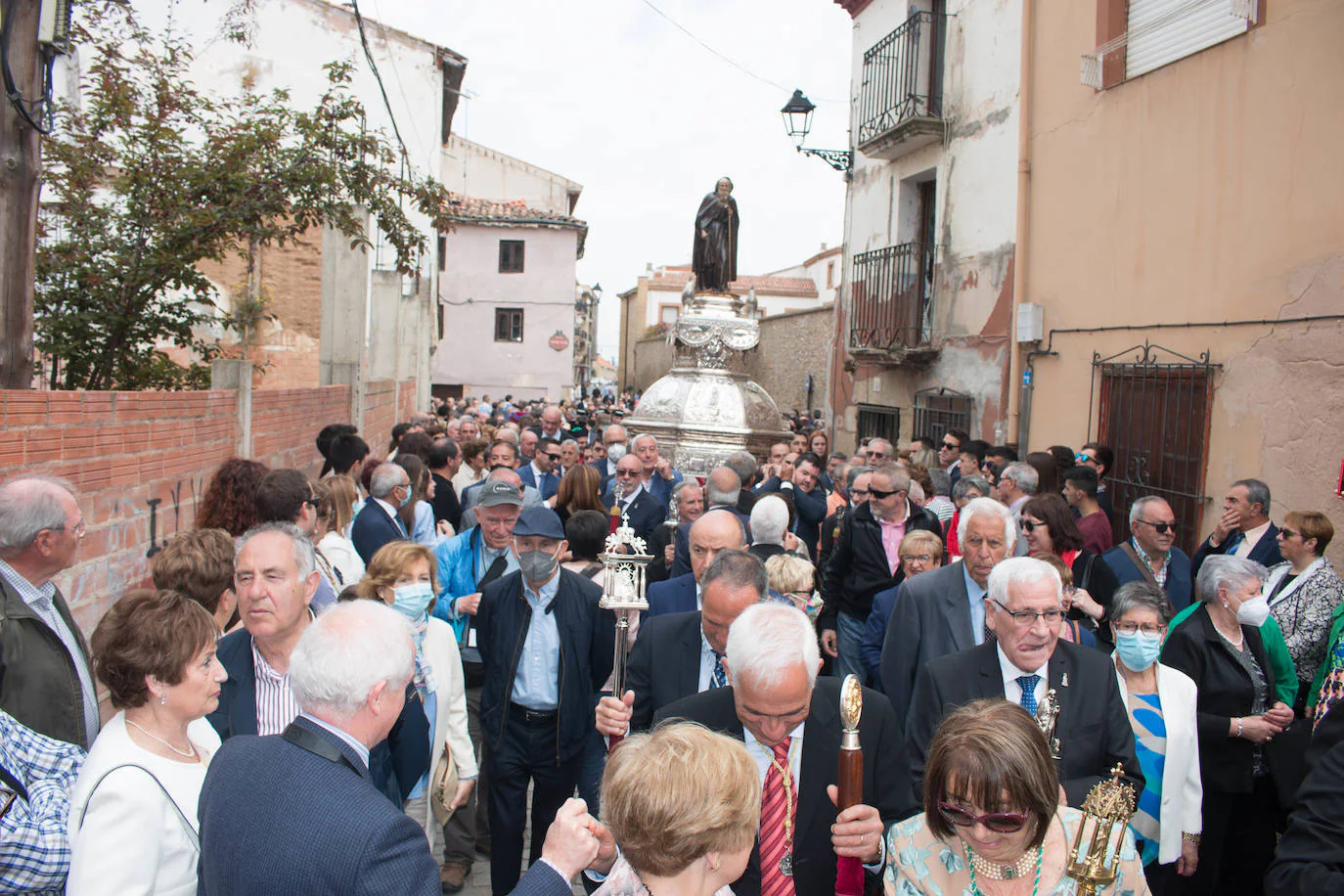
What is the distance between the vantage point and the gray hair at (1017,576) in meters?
3.59

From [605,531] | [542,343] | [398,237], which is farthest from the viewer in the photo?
[542,343]

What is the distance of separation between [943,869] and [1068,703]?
3.87 feet

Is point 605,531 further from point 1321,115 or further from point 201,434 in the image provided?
point 1321,115

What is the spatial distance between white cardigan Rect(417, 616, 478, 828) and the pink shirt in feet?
9.93

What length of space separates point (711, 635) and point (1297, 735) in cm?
257

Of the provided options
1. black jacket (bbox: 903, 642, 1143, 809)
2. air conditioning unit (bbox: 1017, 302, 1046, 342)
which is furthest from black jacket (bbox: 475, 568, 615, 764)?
air conditioning unit (bbox: 1017, 302, 1046, 342)

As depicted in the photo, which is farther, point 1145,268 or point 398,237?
point 398,237

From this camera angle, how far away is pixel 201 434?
7.22m

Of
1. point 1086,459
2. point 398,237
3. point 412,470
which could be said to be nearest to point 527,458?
point 398,237

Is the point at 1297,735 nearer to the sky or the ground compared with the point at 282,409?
nearer to the ground

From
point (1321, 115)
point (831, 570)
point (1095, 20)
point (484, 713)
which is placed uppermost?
point (1095, 20)

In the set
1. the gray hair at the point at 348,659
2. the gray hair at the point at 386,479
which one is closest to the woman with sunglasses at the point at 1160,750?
the gray hair at the point at 348,659

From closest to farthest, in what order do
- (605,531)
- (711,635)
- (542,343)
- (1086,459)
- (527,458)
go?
1. (711,635)
2. (605,531)
3. (1086,459)
4. (527,458)
5. (542,343)

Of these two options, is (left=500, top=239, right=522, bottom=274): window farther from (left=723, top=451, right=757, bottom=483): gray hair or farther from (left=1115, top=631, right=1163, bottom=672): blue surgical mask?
(left=1115, top=631, right=1163, bottom=672): blue surgical mask
